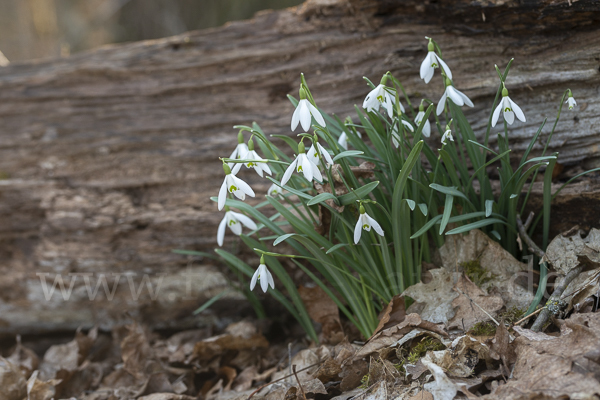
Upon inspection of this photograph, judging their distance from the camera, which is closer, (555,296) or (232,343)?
(555,296)

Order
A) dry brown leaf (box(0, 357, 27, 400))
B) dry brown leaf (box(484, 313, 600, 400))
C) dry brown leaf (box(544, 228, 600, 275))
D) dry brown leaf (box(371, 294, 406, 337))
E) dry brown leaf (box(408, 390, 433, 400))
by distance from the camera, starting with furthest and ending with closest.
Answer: dry brown leaf (box(0, 357, 27, 400)), dry brown leaf (box(371, 294, 406, 337)), dry brown leaf (box(544, 228, 600, 275)), dry brown leaf (box(408, 390, 433, 400)), dry brown leaf (box(484, 313, 600, 400))

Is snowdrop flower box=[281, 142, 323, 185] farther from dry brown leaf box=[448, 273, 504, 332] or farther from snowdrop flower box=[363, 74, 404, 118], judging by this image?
dry brown leaf box=[448, 273, 504, 332]

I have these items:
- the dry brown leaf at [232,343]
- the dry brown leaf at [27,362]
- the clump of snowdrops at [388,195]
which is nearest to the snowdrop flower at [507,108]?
the clump of snowdrops at [388,195]

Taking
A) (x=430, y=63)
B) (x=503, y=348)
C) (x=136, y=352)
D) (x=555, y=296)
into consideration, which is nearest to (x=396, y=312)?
(x=503, y=348)

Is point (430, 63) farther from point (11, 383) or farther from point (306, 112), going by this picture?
point (11, 383)

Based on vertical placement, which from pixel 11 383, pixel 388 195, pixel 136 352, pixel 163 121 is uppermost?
pixel 163 121

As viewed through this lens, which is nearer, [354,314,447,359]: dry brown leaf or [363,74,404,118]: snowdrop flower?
[354,314,447,359]: dry brown leaf

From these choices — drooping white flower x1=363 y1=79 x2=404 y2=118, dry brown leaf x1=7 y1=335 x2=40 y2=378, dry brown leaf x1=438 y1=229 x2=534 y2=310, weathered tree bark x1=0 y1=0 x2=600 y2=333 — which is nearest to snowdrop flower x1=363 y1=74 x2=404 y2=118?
drooping white flower x1=363 y1=79 x2=404 y2=118
